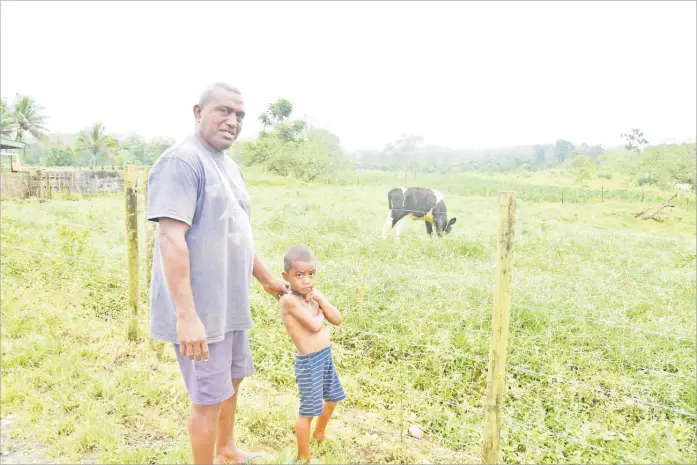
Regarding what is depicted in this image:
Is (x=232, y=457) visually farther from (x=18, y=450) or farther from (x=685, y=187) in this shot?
(x=685, y=187)

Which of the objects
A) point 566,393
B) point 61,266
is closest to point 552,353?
point 566,393

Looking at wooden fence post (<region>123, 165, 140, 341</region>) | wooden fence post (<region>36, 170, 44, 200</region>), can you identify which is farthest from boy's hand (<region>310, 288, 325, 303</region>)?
wooden fence post (<region>36, 170, 44, 200</region>)

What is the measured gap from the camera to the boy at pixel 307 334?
2.28 metres

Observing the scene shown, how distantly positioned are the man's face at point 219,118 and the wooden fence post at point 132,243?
2.04 meters

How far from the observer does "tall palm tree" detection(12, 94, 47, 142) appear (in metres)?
43.9

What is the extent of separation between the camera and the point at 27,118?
1751 inches

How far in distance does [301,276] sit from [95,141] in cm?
5243

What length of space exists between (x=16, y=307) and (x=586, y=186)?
30.1m

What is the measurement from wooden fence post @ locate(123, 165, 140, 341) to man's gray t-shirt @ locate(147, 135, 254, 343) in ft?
6.59

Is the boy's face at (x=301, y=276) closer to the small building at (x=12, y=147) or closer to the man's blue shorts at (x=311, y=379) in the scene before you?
the man's blue shorts at (x=311, y=379)

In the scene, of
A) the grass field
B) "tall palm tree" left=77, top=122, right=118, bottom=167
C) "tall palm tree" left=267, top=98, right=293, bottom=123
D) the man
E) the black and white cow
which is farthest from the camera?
"tall palm tree" left=77, top=122, right=118, bottom=167

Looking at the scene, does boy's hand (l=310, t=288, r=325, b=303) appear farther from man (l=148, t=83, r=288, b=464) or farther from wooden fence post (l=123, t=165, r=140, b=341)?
wooden fence post (l=123, t=165, r=140, b=341)

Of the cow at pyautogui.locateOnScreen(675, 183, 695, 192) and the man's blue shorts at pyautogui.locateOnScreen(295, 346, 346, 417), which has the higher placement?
the cow at pyautogui.locateOnScreen(675, 183, 695, 192)

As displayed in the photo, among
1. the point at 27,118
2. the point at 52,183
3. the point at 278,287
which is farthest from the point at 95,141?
the point at 278,287
